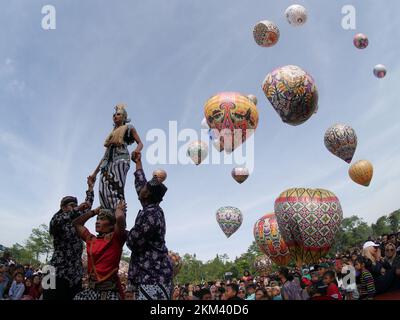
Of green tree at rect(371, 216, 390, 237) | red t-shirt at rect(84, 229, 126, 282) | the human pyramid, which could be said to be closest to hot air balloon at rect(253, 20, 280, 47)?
the human pyramid

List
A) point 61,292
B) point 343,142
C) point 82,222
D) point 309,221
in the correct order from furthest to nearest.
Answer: point 343,142 < point 309,221 < point 61,292 < point 82,222

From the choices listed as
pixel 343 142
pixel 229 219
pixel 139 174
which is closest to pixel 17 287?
pixel 139 174

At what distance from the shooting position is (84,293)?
14.1ft

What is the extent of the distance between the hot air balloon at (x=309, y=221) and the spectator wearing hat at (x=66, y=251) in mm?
15628

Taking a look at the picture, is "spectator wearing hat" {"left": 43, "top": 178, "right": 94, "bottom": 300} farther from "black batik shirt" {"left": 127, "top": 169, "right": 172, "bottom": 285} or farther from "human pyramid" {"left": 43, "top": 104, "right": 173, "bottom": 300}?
"black batik shirt" {"left": 127, "top": 169, "right": 172, "bottom": 285}

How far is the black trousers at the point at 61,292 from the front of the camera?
5062mm

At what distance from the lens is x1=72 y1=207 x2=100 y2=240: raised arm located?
15.2ft

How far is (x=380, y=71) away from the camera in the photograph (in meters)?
27.5

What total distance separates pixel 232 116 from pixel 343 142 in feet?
36.1

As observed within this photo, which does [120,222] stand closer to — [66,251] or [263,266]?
[66,251]

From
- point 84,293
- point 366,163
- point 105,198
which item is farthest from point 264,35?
point 84,293

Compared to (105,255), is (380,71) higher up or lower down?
higher up
